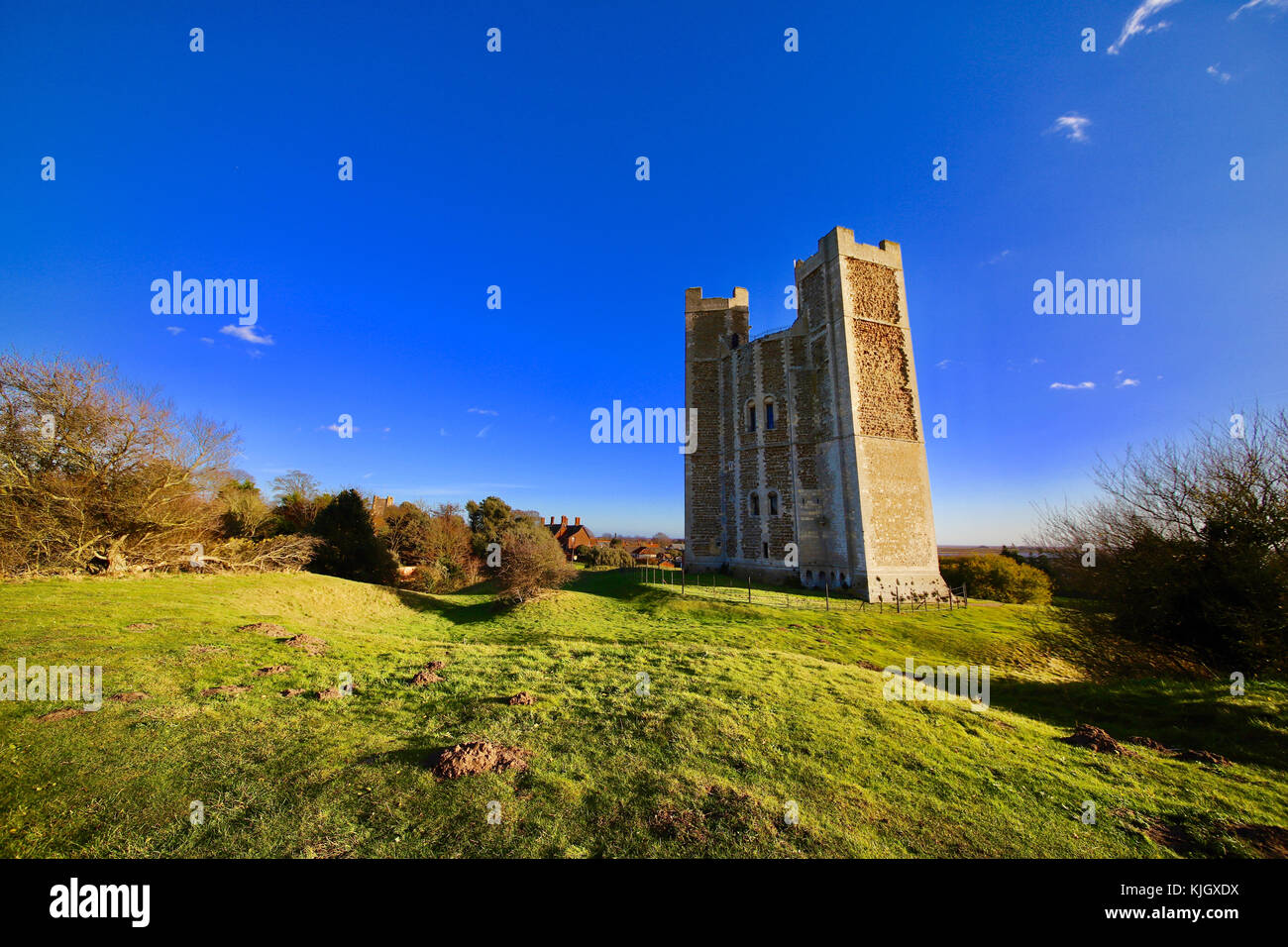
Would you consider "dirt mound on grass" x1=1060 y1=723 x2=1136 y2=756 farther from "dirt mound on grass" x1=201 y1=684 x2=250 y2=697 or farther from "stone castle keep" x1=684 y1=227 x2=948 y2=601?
"dirt mound on grass" x1=201 y1=684 x2=250 y2=697

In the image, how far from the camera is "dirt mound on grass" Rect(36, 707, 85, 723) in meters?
5.38

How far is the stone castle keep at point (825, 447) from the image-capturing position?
19750mm

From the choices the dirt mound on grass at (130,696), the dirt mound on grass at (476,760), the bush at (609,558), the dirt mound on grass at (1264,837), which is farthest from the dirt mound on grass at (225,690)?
the bush at (609,558)

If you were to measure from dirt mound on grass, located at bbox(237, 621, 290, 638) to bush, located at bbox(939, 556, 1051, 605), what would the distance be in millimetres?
26420

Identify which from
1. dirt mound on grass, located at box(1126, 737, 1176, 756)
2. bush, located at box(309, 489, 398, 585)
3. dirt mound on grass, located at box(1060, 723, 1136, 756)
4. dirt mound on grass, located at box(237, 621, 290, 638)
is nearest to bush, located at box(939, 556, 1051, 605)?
dirt mound on grass, located at box(1126, 737, 1176, 756)

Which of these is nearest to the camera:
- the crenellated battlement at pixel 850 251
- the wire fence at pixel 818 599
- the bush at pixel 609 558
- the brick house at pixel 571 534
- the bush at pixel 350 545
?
the wire fence at pixel 818 599

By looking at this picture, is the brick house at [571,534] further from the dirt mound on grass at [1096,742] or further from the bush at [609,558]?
the dirt mound on grass at [1096,742]

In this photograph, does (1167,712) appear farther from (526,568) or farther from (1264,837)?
(526,568)

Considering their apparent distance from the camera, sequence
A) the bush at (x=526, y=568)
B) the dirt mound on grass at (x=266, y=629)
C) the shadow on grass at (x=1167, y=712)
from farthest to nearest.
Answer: the bush at (x=526, y=568) < the dirt mound on grass at (x=266, y=629) < the shadow on grass at (x=1167, y=712)

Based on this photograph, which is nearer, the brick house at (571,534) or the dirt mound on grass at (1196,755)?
the dirt mound on grass at (1196,755)

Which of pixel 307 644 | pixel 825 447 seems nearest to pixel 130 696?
pixel 307 644

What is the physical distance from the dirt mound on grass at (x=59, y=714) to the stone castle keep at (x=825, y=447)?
824 inches

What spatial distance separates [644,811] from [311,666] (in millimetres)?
7369
